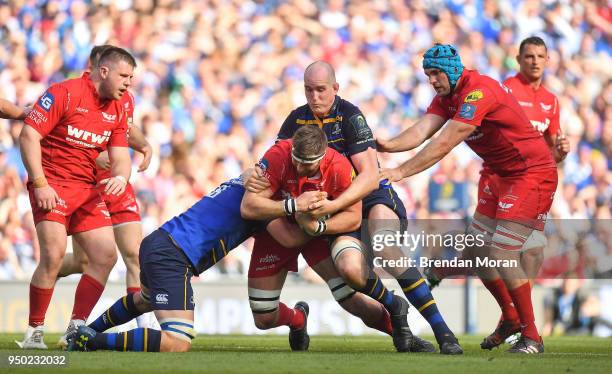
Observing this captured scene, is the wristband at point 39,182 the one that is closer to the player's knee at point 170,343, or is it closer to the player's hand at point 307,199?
the player's knee at point 170,343

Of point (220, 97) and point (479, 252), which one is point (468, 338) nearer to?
point (479, 252)

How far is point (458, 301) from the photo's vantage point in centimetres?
1426

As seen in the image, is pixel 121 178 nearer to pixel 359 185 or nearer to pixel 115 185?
pixel 115 185

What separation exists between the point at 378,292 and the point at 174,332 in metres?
1.64

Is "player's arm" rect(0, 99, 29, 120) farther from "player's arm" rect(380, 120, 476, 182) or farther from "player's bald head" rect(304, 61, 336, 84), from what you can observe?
"player's arm" rect(380, 120, 476, 182)

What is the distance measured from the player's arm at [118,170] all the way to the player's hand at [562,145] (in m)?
4.34

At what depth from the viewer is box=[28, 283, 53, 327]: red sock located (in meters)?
9.13

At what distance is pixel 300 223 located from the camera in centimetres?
809

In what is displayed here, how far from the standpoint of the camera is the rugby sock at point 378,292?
834cm

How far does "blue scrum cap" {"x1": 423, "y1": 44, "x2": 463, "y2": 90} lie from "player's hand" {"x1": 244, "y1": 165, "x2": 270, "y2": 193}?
1883 mm

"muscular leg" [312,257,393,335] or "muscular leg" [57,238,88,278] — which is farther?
"muscular leg" [57,238,88,278]

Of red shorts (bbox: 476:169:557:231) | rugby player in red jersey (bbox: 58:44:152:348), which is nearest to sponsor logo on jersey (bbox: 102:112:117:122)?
rugby player in red jersey (bbox: 58:44:152:348)

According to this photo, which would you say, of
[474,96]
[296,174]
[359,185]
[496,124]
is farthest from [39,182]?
[496,124]

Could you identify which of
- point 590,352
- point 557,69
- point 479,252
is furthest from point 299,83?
point 590,352
